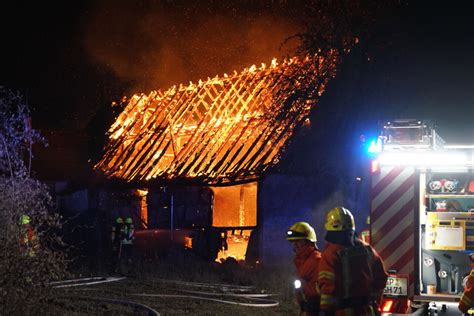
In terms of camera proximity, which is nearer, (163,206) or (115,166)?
(163,206)

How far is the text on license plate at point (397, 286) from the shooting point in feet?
22.5

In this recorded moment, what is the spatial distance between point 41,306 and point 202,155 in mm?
11987

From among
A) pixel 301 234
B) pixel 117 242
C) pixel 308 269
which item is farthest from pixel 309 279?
pixel 117 242

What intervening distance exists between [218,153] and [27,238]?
37.8 feet

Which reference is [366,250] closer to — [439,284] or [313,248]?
[313,248]

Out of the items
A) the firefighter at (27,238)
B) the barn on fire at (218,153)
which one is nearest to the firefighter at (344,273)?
the firefighter at (27,238)

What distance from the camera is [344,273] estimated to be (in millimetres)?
5016

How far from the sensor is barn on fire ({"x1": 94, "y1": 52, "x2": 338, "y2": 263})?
18578mm

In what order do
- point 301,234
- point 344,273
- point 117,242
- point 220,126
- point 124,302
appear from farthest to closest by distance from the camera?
point 220,126, point 117,242, point 124,302, point 301,234, point 344,273

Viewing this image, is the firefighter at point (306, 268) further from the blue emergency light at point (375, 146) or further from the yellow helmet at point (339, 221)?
the blue emergency light at point (375, 146)

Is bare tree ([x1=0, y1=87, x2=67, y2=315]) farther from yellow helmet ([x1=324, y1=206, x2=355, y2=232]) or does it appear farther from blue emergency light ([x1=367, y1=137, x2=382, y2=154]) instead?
yellow helmet ([x1=324, y1=206, x2=355, y2=232])

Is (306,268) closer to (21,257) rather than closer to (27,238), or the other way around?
(21,257)

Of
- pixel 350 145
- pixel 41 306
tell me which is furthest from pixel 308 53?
pixel 41 306

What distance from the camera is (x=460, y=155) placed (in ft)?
22.9
